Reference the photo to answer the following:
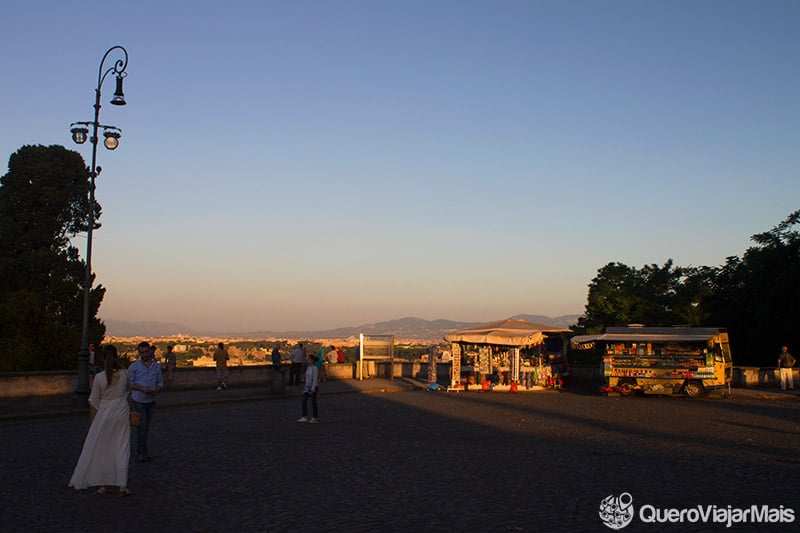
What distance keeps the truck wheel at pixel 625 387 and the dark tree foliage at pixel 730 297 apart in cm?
1705

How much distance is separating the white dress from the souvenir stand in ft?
79.7

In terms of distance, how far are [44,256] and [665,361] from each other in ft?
85.2

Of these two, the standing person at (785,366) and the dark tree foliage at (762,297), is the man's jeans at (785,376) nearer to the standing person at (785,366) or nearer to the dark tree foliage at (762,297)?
the standing person at (785,366)

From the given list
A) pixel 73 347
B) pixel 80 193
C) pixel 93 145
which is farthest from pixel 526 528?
pixel 80 193

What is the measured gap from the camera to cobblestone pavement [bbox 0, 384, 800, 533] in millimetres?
8922

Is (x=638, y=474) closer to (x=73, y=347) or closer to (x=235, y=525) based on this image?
(x=235, y=525)

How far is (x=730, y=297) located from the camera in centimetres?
5016

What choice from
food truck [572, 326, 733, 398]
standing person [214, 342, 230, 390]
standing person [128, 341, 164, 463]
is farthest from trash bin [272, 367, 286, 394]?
standing person [128, 341, 164, 463]

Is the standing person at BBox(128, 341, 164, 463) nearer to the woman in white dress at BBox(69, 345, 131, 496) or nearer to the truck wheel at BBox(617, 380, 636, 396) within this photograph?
the woman in white dress at BBox(69, 345, 131, 496)

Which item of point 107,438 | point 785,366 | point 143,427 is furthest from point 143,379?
point 785,366

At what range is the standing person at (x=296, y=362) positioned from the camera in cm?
3472

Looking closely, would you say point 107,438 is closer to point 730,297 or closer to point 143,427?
point 143,427

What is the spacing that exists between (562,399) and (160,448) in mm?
18106

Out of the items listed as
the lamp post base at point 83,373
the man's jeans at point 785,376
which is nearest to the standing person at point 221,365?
the lamp post base at point 83,373
